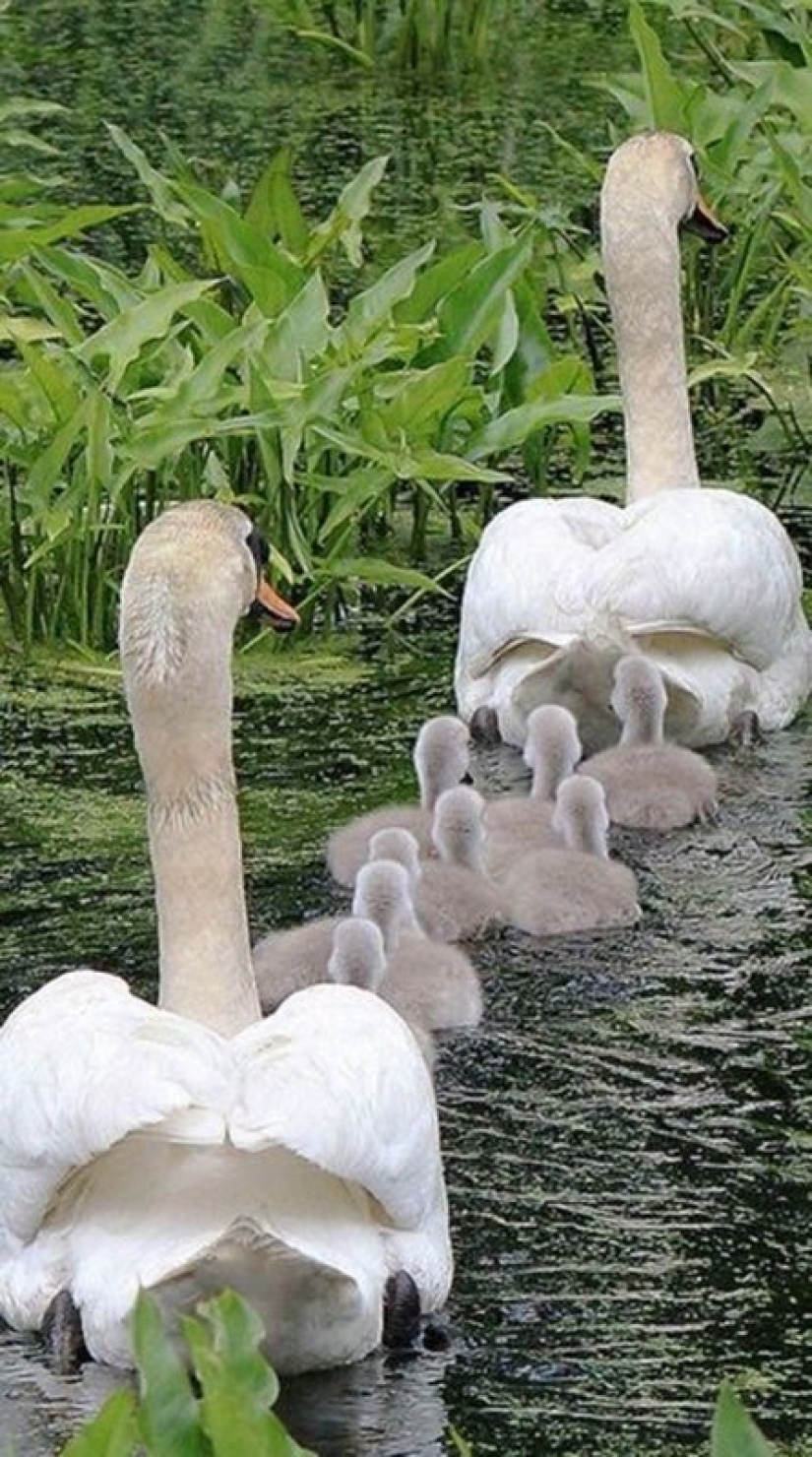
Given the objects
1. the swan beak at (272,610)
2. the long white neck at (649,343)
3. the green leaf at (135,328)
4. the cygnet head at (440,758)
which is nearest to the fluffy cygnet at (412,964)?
the swan beak at (272,610)

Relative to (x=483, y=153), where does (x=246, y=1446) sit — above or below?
above

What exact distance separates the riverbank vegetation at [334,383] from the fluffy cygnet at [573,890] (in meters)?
0.95

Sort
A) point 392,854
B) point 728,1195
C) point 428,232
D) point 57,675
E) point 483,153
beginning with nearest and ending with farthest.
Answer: point 728,1195 < point 392,854 < point 57,675 < point 428,232 < point 483,153

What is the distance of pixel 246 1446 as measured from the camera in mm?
3574

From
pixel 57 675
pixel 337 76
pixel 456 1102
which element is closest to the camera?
pixel 456 1102

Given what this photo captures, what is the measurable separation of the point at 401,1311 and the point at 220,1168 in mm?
408

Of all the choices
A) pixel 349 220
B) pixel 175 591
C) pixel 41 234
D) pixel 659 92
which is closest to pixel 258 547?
pixel 175 591

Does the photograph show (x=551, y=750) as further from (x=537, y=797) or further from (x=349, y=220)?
(x=349, y=220)

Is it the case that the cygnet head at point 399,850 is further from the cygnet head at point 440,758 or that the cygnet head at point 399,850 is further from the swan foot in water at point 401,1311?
the swan foot in water at point 401,1311

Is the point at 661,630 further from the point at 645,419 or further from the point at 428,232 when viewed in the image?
the point at 428,232

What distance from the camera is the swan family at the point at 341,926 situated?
17.9 ft

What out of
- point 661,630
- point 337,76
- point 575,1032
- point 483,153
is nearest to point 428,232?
point 483,153

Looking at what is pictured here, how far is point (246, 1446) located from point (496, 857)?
14.5 ft

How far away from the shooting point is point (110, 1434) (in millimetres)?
3668
